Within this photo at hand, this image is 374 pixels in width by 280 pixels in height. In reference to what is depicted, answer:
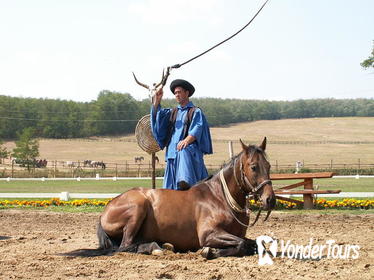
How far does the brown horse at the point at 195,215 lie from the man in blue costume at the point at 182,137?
439mm

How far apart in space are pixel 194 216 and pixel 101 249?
1395mm

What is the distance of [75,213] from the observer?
15477 mm

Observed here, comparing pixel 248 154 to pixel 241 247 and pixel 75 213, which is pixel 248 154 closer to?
pixel 241 247

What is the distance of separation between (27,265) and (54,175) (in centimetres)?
4568

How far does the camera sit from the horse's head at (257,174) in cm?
678

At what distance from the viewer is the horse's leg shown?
7.07m

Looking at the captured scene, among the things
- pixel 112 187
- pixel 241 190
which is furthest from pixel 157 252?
pixel 112 187

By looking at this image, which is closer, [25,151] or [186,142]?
[186,142]

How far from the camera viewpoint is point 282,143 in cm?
8506

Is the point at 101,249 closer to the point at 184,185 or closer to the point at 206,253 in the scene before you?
the point at 184,185

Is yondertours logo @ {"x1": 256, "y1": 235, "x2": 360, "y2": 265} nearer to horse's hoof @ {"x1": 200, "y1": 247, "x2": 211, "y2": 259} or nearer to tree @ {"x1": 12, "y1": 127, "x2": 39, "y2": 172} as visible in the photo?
horse's hoof @ {"x1": 200, "y1": 247, "x2": 211, "y2": 259}

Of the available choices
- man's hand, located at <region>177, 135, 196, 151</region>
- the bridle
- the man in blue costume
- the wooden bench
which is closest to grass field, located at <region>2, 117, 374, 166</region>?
the wooden bench

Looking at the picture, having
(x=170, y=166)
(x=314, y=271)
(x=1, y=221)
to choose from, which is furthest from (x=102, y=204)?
(x=314, y=271)

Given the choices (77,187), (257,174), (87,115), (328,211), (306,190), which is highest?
(87,115)
